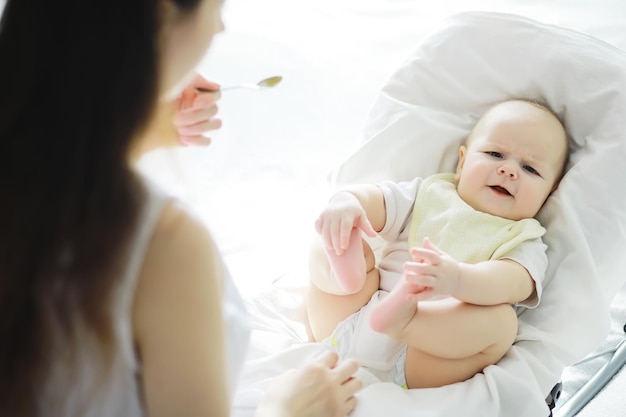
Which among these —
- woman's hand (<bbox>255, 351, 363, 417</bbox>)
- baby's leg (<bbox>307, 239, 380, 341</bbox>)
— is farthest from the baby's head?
woman's hand (<bbox>255, 351, 363, 417</bbox>)

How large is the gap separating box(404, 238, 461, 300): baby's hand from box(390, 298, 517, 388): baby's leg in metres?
0.05

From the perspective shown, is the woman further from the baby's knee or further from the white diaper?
the baby's knee

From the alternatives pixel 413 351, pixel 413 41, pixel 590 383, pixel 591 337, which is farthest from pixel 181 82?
pixel 413 41

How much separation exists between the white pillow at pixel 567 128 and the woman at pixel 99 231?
51 cm

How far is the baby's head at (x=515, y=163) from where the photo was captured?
1.21 m

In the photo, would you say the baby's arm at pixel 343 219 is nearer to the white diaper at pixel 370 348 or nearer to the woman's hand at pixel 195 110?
the white diaper at pixel 370 348

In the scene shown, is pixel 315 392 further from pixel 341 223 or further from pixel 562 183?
pixel 562 183

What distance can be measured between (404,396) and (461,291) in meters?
0.17

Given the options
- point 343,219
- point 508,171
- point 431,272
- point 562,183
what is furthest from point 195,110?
point 562,183

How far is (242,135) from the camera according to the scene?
1689mm

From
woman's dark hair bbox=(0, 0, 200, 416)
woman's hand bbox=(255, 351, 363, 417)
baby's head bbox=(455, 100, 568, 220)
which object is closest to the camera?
woman's dark hair bbox=(0, 0, 200, 416)

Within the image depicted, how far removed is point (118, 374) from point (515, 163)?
2.69ft

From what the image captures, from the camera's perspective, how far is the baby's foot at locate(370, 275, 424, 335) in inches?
40.3

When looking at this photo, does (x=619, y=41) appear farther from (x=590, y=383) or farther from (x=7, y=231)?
(x=7, y=231)
